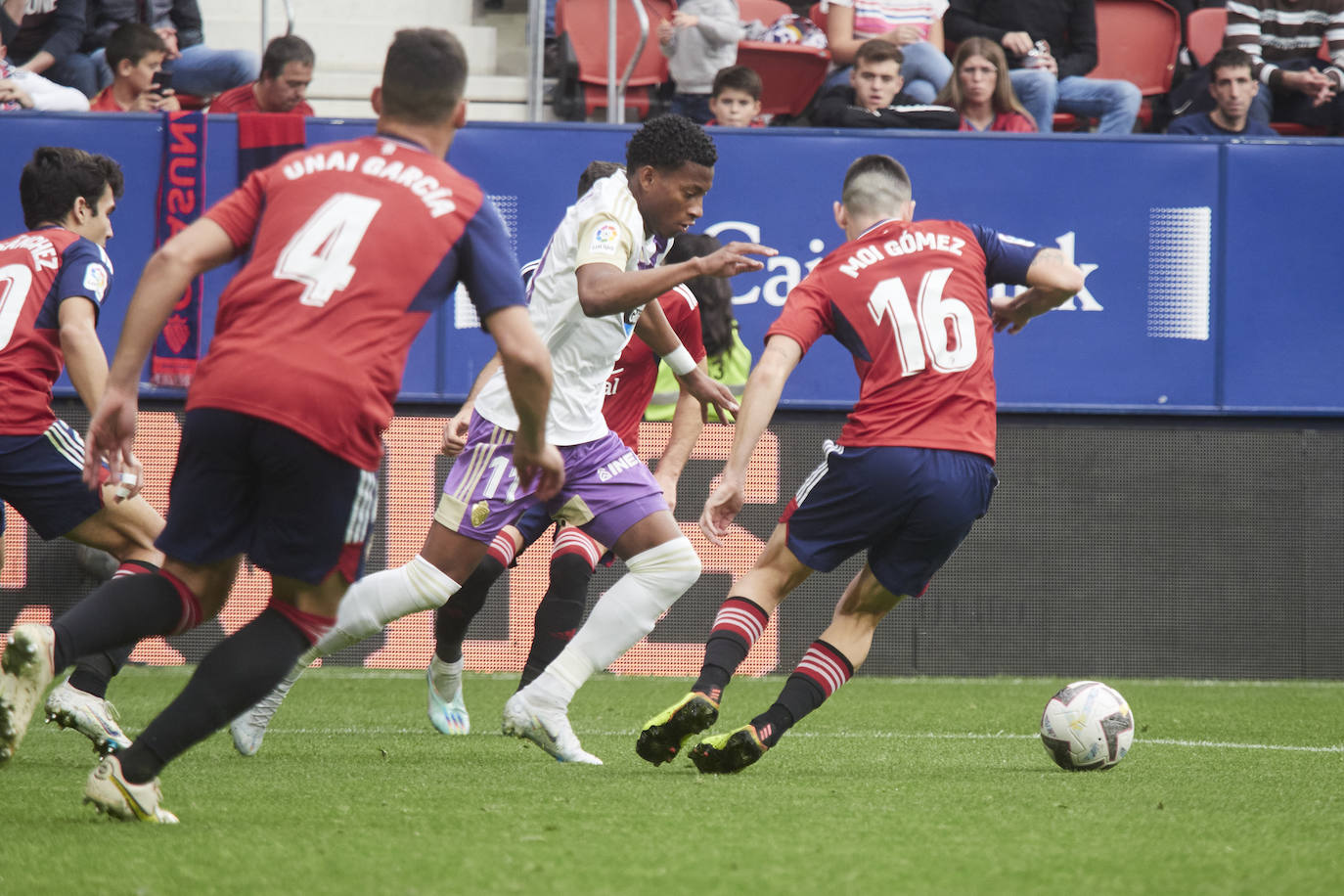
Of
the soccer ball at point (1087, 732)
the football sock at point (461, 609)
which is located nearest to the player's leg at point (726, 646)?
the soccer ball at point (1087, 732)

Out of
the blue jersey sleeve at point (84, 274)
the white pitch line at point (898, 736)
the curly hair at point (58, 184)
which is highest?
the curly hair at point (58, 184)

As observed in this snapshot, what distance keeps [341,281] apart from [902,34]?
7971 millimetres

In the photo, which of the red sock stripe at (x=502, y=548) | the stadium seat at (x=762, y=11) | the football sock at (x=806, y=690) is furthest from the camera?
the stadium seat at (x=762, y=11)

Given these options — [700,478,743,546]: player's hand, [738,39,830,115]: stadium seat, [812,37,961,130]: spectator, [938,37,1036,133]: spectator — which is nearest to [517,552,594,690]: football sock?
[700,478,743,546]: player's hand

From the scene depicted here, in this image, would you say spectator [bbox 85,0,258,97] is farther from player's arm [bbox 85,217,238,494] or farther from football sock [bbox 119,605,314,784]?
football sock [bbox 119,605,314,784]

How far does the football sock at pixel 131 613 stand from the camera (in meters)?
3.97

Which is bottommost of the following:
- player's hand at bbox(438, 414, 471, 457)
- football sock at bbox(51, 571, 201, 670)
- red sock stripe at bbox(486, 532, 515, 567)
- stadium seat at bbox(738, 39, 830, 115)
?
red sock stripe at bbox(486, 532, 515, 567)

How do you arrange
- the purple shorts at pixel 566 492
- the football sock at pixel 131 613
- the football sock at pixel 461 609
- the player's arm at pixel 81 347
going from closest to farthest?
1. the football sock at pixel 131 613
2. the player's arm at pixel 81 347
3. the purple shorts at pixel 566 492
4. the football sock at pixel 461 609

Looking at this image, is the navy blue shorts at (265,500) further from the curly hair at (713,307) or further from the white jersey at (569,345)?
the curly hair at (713,307)

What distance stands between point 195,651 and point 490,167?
322 centimetres

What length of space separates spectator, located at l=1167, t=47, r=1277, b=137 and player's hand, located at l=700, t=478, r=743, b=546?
6.39 meters

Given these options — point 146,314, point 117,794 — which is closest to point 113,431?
point 146,314

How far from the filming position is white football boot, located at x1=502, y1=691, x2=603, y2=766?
5371 mm

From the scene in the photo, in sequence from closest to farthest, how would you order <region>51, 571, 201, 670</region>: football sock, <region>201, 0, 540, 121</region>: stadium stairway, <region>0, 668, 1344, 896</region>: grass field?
<region>0, 668, 1344, 896</region>: grass field → <region>51, 571, 201, 670</region>: football sock → <region>201, 0, 540, 121</region>: stadium stairway
